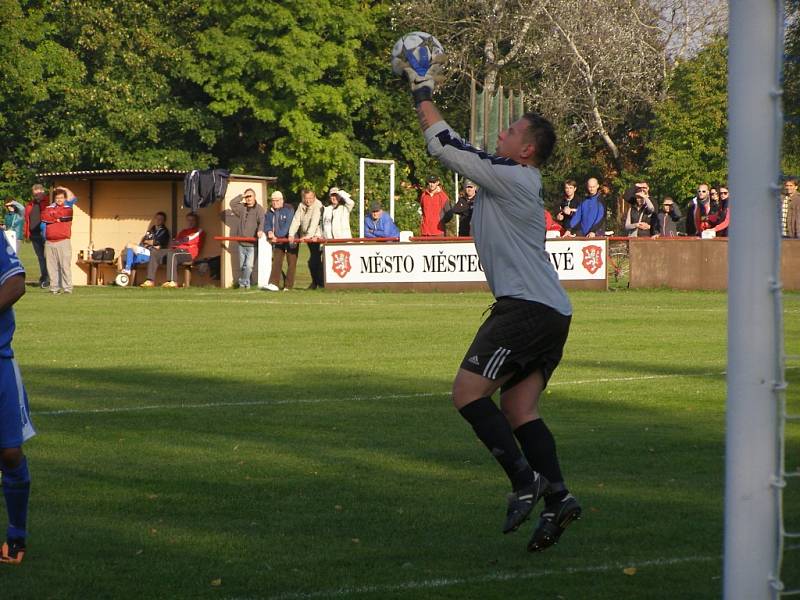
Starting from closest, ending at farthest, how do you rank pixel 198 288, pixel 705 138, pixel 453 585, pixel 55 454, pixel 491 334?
pixel 453 585 < pixel 491 334 < pixel 55 454 < pixel 198 288 < pixel 705 138

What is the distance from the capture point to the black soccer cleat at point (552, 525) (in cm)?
671

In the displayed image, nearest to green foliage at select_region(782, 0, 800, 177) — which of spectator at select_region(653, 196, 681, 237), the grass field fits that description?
the grass field

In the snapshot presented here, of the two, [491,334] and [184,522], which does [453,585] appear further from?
[184,522]

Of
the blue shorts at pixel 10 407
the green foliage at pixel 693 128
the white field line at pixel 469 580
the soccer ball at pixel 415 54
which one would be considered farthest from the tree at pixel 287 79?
the white field line at pixel 469 580

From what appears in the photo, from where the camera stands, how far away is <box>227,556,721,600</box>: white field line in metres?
5.87

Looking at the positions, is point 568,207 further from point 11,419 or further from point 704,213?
point 11,419

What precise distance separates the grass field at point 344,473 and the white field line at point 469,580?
0.02m

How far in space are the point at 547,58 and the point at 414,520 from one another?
54.0m

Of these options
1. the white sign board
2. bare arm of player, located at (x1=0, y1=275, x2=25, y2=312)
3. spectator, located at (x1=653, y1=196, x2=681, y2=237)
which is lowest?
bare arm of player, located at (x1=0, y1=275, x2=25, y2=312)

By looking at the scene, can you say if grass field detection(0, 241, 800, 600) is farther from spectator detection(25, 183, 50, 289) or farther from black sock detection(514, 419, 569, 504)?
spectator detection(25, 183, 50, 289)

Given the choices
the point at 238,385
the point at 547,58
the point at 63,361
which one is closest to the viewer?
the point at 238,385

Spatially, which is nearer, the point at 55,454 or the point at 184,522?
the point at 184,522

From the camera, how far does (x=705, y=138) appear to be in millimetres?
56312

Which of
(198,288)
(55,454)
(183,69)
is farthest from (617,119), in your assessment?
(55,454)
